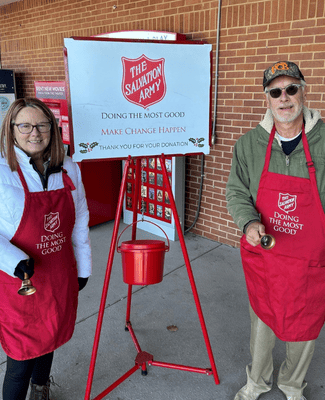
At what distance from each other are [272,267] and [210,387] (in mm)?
961

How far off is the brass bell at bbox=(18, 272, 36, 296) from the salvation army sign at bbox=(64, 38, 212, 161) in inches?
29.5

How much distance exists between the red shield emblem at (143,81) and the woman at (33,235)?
521mm

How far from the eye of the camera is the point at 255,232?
1812 millimetres

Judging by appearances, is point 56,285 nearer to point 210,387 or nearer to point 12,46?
point 210,387

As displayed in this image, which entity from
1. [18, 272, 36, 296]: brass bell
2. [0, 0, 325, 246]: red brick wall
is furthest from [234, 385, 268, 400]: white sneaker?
[0, 0, 325, 246]: red brick wall

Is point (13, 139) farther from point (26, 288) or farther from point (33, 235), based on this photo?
point (26, 288)

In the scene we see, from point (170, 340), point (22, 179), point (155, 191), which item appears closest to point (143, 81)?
point (22, 179)

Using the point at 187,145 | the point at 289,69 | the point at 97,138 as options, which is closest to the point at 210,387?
the point at 187,145

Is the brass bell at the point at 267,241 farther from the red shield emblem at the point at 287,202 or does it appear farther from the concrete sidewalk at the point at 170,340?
the concrete sidewalk at the point at 170,340

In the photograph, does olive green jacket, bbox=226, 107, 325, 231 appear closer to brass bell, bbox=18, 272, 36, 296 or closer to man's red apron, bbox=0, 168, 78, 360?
man's red apron, bbox=0, 168, 78, 360

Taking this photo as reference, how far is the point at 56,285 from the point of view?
184cm

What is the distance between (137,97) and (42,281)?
1140 mm

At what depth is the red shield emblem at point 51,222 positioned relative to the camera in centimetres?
174

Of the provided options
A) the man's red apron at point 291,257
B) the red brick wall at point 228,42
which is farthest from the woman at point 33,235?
the red brick wall at point 228,42
